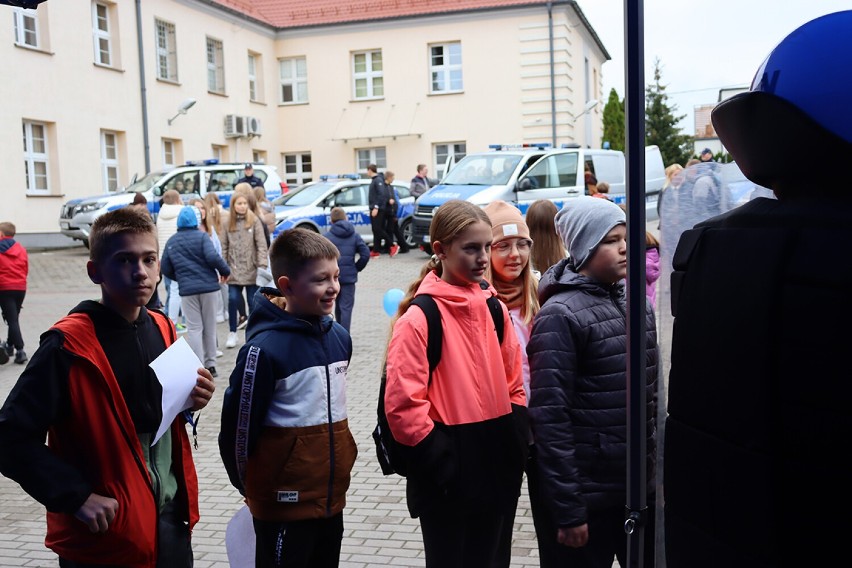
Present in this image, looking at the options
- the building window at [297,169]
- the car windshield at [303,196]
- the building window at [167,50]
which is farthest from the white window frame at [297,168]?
the car windshield at [303,196]

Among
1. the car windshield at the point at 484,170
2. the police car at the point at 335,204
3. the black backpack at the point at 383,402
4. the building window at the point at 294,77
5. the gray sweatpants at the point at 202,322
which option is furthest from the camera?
the building window at the point at 294,77

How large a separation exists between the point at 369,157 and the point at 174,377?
33556mm

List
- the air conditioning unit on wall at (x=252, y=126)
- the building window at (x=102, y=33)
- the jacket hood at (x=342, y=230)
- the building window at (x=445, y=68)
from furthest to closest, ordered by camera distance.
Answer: the building window at (x=445, y=68) → the air conditioning unit on wall at (x=252, y=126) → the building window at (x=102, y=33) → the jacket hood at (x=342, y=230)

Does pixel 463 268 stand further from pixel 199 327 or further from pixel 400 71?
pixel 400 71

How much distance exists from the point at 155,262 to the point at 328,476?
97 centimetres

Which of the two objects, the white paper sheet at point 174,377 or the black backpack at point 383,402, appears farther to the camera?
the black backpack at point 383,402

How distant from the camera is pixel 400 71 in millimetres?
35188

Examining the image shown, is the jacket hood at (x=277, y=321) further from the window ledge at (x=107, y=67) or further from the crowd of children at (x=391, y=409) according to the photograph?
the window ledge at (x=107, y=67)

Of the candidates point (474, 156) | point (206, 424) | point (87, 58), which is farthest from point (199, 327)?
point (87, 58)

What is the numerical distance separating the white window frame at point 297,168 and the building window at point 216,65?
495 centimetres

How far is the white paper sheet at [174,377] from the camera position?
119 inches

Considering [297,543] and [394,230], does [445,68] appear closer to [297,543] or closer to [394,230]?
[394,230]

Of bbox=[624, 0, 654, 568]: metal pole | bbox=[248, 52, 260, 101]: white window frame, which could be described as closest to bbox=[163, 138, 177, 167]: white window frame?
bbox=[248, 52, 260, 101]: white window frame

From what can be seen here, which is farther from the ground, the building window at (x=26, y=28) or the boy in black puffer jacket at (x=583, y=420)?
the building window at (x=26, y=28)
